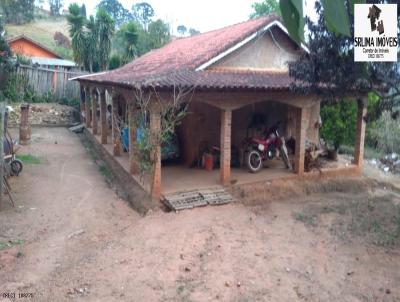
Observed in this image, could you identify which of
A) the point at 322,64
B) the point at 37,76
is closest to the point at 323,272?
the point at 322,64

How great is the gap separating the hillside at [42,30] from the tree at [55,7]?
4.76 metres

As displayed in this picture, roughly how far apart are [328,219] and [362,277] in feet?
8.96

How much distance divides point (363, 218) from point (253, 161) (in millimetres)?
3557

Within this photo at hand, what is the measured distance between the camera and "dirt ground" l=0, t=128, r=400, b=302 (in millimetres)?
6230

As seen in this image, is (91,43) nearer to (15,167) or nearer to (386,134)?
(15,167)

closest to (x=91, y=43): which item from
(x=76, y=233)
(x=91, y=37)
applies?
(x=91, y=37)

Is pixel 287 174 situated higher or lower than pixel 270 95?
lower

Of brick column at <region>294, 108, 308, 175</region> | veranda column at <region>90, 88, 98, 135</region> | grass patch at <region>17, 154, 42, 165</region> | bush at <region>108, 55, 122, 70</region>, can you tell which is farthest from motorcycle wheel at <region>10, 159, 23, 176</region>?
bush at <region>108, 55, 122, 70</region>

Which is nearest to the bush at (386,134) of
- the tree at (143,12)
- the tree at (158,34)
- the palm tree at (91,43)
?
the palm tree at (91,43)

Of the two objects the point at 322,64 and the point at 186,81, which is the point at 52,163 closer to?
the point at 186,81

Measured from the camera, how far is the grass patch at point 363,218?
857cm

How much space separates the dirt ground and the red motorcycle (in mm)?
1625

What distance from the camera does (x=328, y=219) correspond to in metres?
9.49

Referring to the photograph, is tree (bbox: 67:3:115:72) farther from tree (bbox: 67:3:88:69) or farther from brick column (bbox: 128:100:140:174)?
brick column (bbox: 128:100:140:174)
